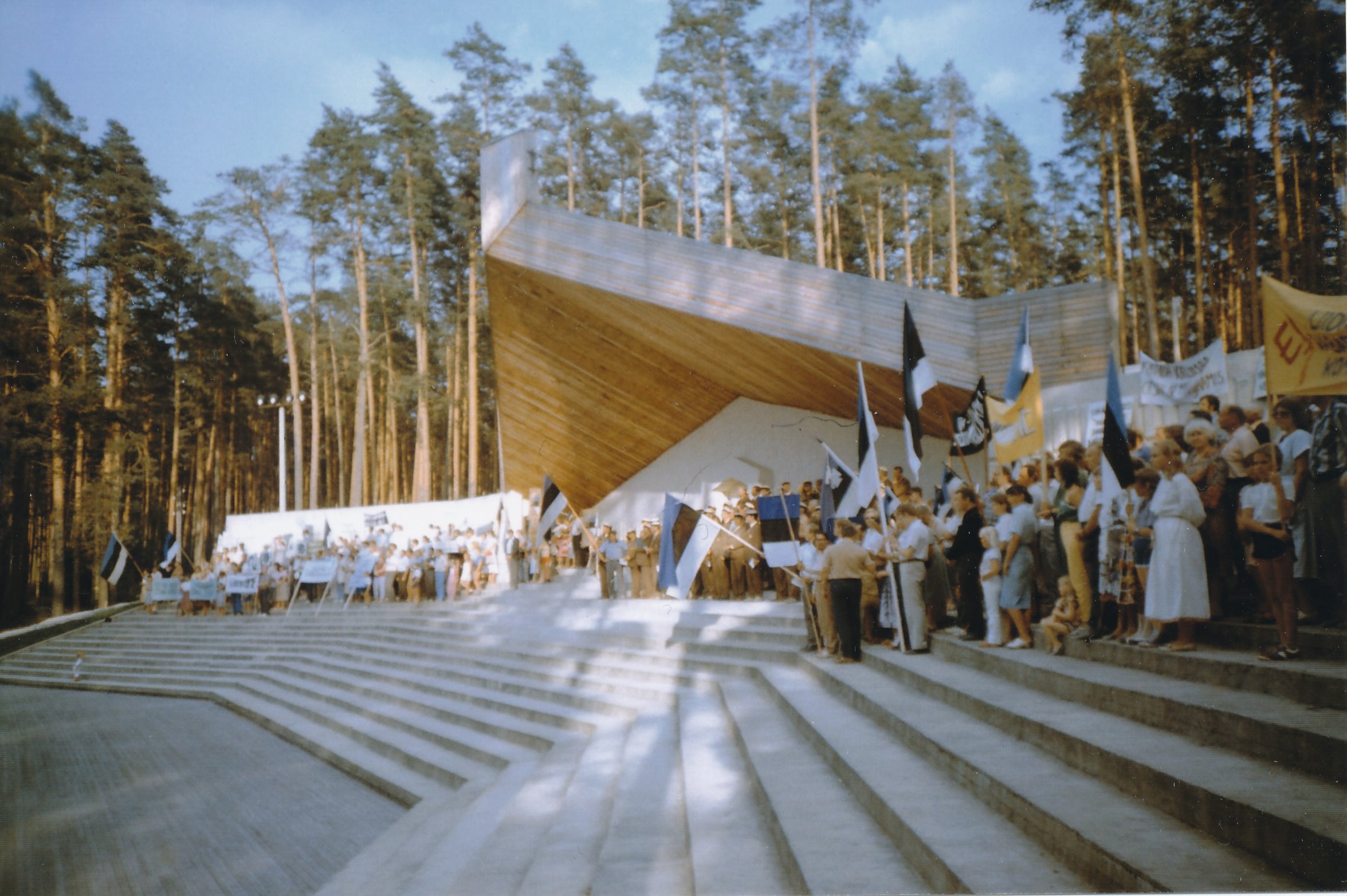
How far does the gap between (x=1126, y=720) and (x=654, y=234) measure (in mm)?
9089

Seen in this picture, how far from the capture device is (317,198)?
20125mm

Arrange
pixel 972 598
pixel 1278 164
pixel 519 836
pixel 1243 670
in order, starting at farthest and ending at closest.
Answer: pixel 1278 164 → pixel 972 598 → pixel 519 836 → pixel 1243 670

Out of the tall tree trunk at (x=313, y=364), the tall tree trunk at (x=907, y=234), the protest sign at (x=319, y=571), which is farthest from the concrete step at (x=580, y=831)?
the tall tree trunk at (x=907, y=234)

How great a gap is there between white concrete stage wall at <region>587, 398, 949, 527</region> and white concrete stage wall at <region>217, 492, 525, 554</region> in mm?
2750

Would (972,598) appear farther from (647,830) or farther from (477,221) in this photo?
(477,221)

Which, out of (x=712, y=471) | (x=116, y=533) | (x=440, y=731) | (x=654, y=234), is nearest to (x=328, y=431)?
(x=116, y=533)

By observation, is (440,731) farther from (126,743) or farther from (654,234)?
(654,234)

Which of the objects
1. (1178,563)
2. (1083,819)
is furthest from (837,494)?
(1083,819)

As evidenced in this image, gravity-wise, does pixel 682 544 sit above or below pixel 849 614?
above

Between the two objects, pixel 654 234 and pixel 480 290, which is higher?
pixel 480 290

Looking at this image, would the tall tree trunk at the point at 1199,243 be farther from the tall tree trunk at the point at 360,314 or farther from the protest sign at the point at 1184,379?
the tall tree trunk at the point at 360,314

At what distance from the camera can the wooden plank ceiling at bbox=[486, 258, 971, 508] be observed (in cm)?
1191

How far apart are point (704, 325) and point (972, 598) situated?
21.6 feet

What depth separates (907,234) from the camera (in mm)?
22578
